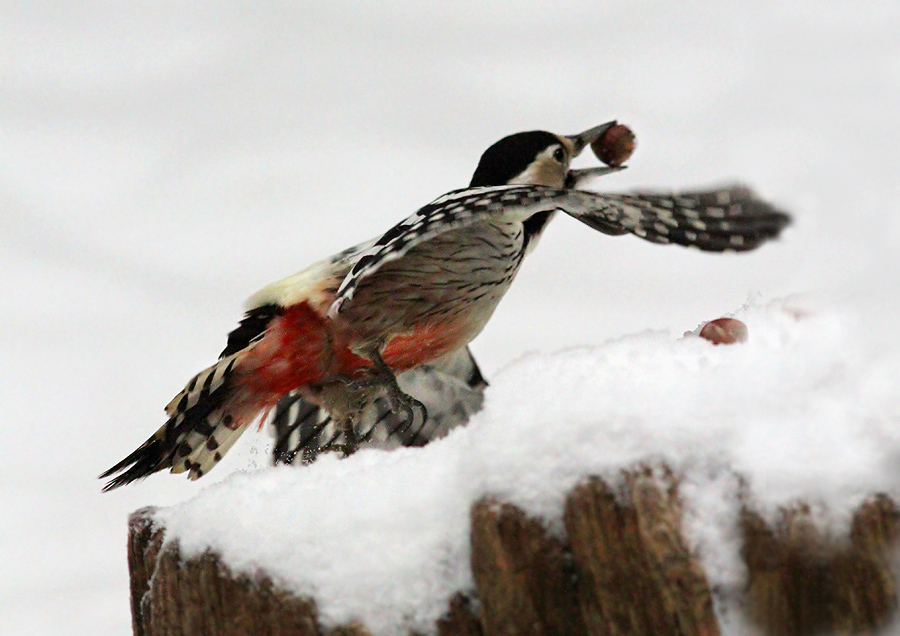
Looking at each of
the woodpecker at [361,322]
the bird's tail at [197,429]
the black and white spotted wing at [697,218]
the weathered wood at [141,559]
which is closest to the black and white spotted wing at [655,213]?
the black and white spotted wing at [697,218]

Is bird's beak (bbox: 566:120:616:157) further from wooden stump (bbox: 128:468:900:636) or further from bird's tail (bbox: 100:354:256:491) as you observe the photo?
wooden stump (bbox: 128:468:900:636)

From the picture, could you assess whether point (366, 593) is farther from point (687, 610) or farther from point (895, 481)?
point (895, 481)

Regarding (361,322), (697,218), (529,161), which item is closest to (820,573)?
(697,218)

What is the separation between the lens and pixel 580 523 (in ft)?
4.62


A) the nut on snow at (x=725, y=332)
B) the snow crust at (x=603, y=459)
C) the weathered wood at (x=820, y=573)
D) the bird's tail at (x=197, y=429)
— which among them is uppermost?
the bird's tail at (x=197, y=429)

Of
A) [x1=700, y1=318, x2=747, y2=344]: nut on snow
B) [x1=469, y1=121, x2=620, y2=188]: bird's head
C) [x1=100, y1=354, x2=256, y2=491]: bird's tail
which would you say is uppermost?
[x1=469, y1=121, x2=620, y2=188]: bird's head

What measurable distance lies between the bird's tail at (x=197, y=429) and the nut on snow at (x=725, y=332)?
4.06 feet

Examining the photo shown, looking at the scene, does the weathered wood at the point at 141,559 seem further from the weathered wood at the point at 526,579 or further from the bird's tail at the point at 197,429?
the weathered wood at the point at 526,579

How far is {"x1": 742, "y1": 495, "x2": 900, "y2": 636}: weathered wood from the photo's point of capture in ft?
4.46

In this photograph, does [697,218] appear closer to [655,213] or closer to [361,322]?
[655,213]

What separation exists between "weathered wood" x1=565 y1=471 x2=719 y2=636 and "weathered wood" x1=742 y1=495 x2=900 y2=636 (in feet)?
0.34

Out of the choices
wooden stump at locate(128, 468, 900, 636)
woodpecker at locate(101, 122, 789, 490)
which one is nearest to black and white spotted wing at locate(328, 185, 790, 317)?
woodpecker at locate(101, 122, 789, 490)

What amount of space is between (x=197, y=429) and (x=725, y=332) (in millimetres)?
1436

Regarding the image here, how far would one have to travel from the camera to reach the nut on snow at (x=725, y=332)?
1.76 m
